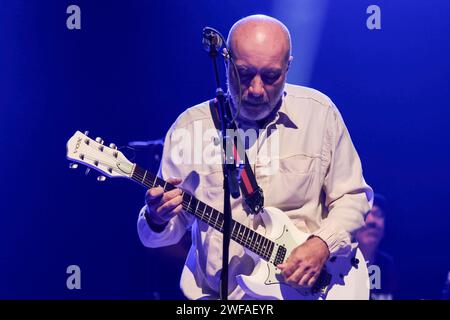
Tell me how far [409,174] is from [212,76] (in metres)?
1.39

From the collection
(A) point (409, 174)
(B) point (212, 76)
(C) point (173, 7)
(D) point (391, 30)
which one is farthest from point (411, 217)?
(C) point (173, 7)

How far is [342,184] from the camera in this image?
3.22 meters

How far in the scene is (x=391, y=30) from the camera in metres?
4.50

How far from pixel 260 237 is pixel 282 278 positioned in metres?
0.19

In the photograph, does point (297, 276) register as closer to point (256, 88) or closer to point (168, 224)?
point (168, 224)

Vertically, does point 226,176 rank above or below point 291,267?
above

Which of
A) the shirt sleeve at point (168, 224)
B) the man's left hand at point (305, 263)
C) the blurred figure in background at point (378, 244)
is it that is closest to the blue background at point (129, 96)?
the blurred figure in background at point (378, 244)

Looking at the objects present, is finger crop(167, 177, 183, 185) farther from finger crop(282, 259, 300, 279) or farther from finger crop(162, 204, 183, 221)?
finger crop(282, 259, 300, 279)

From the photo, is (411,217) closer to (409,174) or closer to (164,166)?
(409,174)

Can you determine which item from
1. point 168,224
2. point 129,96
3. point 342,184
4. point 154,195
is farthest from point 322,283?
point 129,96

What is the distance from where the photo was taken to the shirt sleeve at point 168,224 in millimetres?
3113

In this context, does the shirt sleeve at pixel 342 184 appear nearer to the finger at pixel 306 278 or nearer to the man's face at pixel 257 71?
the finger at pixel 306 278

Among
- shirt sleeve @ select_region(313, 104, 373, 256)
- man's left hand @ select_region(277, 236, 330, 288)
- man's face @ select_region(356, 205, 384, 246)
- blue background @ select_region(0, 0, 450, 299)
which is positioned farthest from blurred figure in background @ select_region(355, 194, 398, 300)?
man's left hand @ select_region(277, 236, 330, 288)
